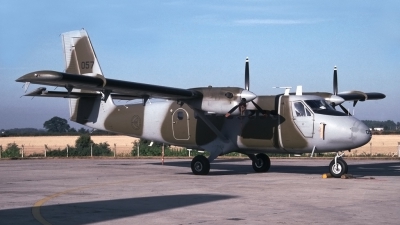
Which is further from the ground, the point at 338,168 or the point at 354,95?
the point at 354,95

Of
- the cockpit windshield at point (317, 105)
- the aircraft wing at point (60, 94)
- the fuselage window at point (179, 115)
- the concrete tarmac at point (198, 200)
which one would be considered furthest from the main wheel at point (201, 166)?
the aircraft wing at point (60, 94)

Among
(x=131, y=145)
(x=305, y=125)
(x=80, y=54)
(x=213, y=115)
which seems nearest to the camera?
(x=305, y=125)

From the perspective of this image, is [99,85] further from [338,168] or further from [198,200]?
[338,168]

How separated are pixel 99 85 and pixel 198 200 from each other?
25.7 feet

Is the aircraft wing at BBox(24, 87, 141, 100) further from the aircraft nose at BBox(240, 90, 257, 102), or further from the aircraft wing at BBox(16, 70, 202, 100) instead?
the aircraft nose at BBox(240, 90, 257, 102)

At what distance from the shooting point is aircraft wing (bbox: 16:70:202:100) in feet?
65.6

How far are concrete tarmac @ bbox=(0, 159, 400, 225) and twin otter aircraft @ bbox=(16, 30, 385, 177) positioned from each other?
151cm

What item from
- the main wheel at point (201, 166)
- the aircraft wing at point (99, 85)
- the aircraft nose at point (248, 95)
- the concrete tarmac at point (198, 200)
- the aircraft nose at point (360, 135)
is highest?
the aircraft wing at point (99, 85)

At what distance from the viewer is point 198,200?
15.5 m

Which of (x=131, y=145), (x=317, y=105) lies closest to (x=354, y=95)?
(x=317, y=105)

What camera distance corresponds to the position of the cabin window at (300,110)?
76.5 feet

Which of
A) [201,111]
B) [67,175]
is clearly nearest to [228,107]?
[201,111]

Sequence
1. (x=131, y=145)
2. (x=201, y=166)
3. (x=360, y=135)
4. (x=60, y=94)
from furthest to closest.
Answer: (x=131, y=145), (x=60, y=94), (x=201, y=166), (x=360, y=135)

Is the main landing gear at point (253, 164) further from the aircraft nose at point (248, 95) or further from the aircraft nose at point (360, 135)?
the aircraft nose at point (360, 135)
